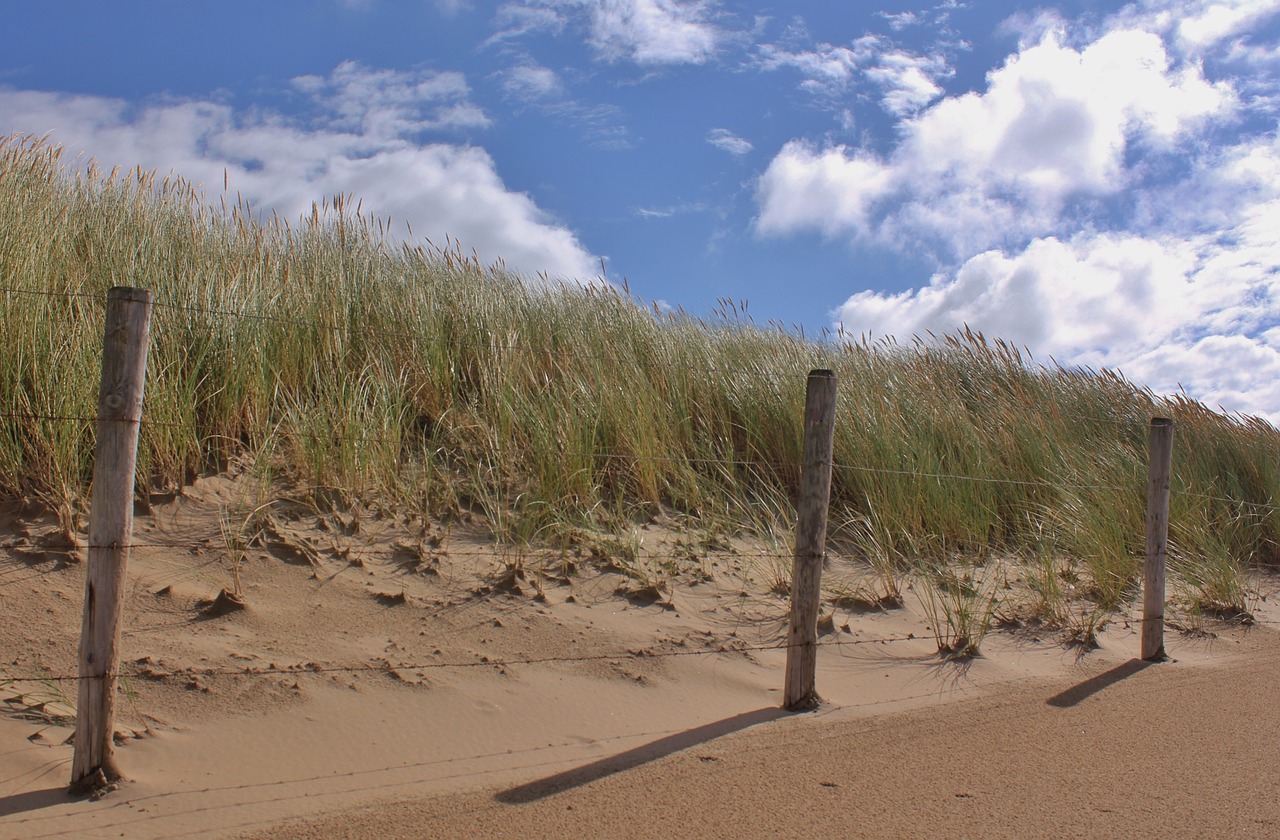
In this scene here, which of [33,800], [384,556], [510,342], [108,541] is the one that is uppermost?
[510,342]

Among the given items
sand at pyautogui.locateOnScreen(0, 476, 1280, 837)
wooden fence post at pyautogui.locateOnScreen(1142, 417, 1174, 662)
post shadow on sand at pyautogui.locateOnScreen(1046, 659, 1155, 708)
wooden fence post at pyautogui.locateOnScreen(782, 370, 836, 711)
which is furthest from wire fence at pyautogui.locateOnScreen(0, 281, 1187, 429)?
post shadow on sand at pyautogui.locateOnScreen(1046, 659, 1155, 708)

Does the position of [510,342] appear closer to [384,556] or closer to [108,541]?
[384,556]

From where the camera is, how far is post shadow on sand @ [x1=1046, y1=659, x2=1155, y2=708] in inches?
174

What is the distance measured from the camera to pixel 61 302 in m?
5.34

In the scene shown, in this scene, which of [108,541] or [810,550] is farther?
[810,550]

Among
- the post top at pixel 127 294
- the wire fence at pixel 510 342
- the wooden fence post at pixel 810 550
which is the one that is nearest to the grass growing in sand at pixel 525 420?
the wire fence at pixel 510 342

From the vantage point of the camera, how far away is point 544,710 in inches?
153

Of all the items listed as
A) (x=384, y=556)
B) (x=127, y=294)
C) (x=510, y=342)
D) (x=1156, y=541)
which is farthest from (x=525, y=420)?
(x=1156, y=541)

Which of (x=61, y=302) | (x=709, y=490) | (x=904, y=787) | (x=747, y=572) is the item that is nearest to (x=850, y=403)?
(x=709, y=490)

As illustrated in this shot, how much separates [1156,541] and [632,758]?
363 centimetres

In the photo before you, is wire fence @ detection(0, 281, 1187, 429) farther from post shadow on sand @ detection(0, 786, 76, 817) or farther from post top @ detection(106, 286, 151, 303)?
post shadow on sand @ detection(0, 786, 76, 817)

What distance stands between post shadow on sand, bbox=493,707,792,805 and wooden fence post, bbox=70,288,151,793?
127cm

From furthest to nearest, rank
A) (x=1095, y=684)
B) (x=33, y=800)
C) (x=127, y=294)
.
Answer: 1. (x=1095, y=684)
2. (x=127, y=294)
3. (x=33, y=800)

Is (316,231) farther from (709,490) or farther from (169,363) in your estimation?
(709,490)
